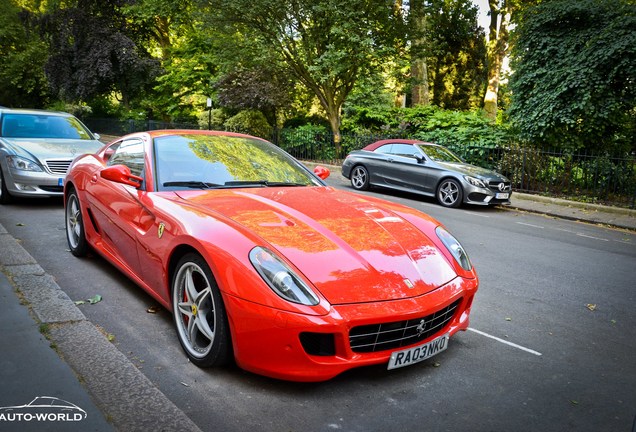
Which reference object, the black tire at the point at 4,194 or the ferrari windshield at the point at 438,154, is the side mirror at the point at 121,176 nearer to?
the black tire at the point at 4,194

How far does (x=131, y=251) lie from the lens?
409 centimetres

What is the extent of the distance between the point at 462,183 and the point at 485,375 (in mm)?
8754

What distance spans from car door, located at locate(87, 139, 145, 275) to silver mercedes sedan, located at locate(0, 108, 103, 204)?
12.1 feet

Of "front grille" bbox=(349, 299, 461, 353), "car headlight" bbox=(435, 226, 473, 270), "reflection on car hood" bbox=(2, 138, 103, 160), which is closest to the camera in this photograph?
"front grille" bbox=(349, 299, 461, 353)

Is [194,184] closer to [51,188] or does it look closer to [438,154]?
[51,188]

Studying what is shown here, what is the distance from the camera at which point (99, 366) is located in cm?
302

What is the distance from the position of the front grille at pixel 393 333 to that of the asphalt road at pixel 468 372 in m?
0.28

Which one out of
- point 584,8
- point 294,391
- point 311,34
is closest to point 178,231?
point 294,391

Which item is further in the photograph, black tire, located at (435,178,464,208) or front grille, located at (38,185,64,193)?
black tire, located at (435,178,464,208)

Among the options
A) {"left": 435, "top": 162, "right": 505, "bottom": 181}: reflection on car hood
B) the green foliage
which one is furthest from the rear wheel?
the green foliage

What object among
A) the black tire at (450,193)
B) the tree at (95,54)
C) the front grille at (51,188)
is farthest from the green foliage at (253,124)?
the front grille at (51,188)

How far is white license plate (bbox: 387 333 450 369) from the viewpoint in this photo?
2920mm

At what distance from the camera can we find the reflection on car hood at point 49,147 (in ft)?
27.1

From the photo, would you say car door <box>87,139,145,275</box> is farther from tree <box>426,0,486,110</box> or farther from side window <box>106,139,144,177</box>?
tree <box>426,0,486,110</box>
